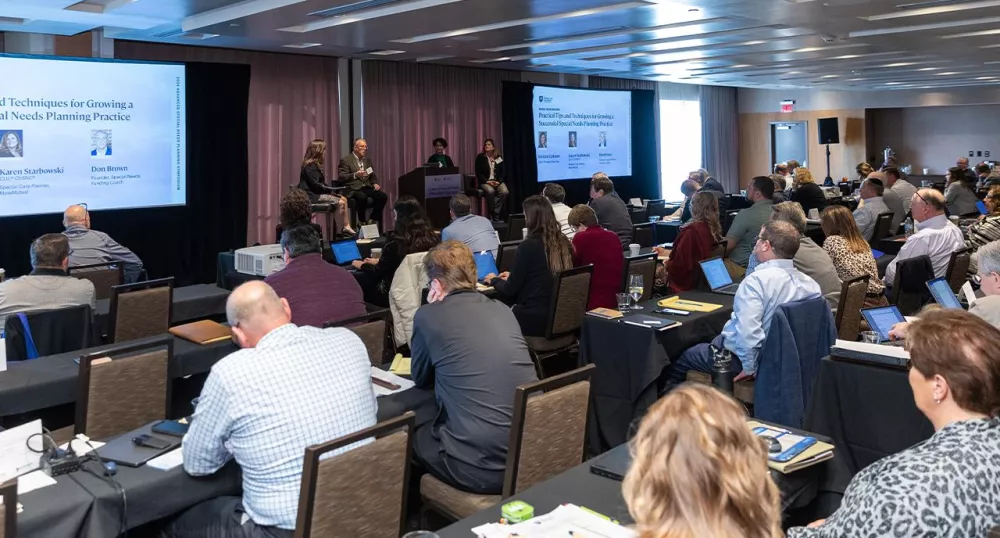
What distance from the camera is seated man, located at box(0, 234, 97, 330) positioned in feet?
15.4

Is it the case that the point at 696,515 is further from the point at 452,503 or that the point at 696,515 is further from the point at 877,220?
the point at 877,220

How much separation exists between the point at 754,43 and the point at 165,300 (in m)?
7.06

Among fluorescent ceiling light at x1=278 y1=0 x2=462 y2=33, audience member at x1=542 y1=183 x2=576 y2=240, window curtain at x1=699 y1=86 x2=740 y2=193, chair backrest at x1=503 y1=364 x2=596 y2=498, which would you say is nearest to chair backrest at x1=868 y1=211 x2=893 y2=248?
audience member at x1=542 y1=183 x2=576 y2=240

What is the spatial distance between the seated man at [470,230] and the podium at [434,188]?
3.88 meters

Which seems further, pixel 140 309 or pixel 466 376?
pixel 140 309

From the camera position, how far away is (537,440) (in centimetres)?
301

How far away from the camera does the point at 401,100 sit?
498 inches

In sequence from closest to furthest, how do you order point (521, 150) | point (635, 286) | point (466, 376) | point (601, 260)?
1. point (466, 376)
2. point (635, 286)
3. point (601, 260)
4. point (521, 150)

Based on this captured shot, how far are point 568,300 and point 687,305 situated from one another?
2.71ft

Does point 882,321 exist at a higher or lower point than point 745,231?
lower

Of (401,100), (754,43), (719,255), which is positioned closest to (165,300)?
(719,255)

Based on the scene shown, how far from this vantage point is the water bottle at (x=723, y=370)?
4418 millimetres

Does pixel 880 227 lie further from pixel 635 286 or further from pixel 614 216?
pixel 635 286

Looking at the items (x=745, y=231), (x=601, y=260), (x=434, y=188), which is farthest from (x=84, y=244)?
(x=434, y=188)
